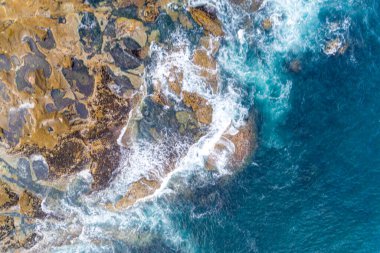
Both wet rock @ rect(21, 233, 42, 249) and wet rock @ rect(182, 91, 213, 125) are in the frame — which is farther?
wet rock @ rect(21, 233, 42, 249)

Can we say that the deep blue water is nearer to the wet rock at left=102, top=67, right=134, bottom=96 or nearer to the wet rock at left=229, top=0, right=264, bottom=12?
the wet rock at left=229, top=0, right=264, bottom=12

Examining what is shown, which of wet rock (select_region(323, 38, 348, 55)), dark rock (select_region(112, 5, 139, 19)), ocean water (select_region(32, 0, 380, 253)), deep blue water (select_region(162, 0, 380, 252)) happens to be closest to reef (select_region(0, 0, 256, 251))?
dark rock (select_region(112, 5, 139, 19))

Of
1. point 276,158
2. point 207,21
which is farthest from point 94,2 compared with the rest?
point 276,158

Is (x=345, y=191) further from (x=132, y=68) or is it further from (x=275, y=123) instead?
(x=132, y=68)

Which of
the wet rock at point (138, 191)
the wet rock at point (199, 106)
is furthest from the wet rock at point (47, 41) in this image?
the wet rock at point (138, 191)

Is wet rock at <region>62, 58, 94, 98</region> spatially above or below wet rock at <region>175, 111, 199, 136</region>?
below

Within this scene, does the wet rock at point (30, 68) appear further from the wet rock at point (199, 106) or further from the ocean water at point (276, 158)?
the wet rock at point (199, 106)

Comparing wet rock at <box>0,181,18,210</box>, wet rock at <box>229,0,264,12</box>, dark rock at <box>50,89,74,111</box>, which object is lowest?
wet rock at <box>0,181,18,210</box>

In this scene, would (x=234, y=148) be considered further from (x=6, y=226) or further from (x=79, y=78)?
(x=6, y=226)
